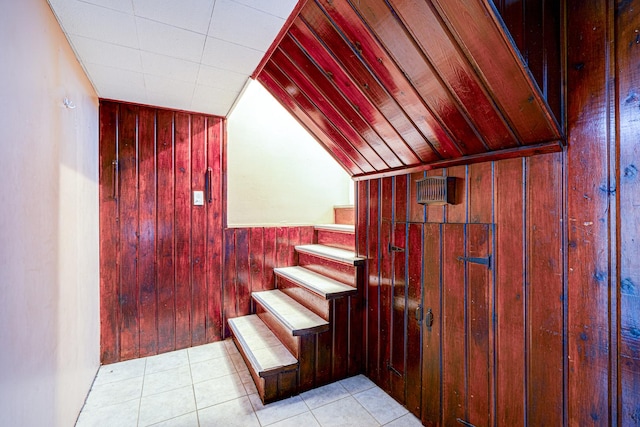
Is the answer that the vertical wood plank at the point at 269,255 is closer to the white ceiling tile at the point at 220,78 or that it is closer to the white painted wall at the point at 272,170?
the white painted wall at the point at 272,170

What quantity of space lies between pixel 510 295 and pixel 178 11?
208 cm

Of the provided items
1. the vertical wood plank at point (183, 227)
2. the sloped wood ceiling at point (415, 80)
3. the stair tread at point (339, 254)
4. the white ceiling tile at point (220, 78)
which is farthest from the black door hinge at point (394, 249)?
the vertical wood plank at point (183, 227)

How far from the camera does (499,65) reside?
3.57ft

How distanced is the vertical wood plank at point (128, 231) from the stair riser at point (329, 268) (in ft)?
4.98

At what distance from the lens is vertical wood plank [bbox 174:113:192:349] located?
2602 millimetres

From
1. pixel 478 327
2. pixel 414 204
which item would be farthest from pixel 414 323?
pixel 414 204

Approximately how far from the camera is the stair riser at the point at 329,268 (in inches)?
90.4

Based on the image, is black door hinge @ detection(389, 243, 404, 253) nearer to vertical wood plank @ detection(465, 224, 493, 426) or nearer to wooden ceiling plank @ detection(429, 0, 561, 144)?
vertical wood plank @ detection(465, 224, 493, 426)

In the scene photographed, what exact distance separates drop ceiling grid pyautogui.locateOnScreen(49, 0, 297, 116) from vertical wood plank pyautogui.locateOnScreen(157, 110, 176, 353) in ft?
1.17

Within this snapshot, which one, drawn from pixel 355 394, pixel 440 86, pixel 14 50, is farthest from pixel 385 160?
pixel 14 50

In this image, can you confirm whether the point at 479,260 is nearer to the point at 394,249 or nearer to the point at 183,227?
the point at 394,249

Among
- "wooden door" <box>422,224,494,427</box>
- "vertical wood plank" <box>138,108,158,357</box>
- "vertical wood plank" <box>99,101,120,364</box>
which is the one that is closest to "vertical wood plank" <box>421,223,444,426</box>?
"wooden door" <box>422,224,494,427</box>

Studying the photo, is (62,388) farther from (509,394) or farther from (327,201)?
(327,201)

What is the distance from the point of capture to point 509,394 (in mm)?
1312
